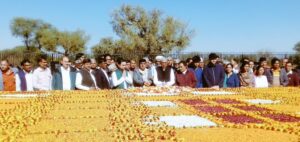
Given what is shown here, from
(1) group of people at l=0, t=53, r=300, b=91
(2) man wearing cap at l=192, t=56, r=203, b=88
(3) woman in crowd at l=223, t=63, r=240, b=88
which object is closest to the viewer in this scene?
(1) group of people at l=0, t=53, r=300, b=91

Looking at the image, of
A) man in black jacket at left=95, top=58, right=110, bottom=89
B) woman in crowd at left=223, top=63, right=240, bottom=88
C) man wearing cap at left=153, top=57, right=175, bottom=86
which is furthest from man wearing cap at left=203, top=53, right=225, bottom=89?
man in black jacket at left=95, top=58, right=110, bottom=89

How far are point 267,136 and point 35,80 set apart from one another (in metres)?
7.61

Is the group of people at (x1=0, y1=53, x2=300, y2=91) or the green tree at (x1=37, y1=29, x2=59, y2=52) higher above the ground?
the green tree at (x1=37, y1=29, x2=59, y2=52)

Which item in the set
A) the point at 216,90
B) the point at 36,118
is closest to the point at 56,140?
the point at 36,118

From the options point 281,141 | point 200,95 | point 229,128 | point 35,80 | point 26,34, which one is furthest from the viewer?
point 26,34

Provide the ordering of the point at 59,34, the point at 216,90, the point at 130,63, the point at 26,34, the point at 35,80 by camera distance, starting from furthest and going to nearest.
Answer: the point at 26,34
the point at 59,34
the point at 130,63
the point at 35,80
the point at 216,90

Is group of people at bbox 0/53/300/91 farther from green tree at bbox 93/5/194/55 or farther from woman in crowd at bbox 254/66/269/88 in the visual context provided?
green tree at bbox 93/5/194/55

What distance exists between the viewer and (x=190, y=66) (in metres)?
13.0

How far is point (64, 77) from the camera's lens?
11219 millimetres

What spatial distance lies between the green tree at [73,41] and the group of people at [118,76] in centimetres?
4470

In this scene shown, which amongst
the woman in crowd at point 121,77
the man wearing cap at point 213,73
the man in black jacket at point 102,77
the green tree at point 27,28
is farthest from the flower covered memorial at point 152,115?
the green tree at point 27,28

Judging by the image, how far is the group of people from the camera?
1118 centimetres

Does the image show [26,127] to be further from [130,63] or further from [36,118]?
[130,63]

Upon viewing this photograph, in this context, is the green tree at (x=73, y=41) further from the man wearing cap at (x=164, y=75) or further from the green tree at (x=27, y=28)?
the man wearing cap at (x=164, y=75)
